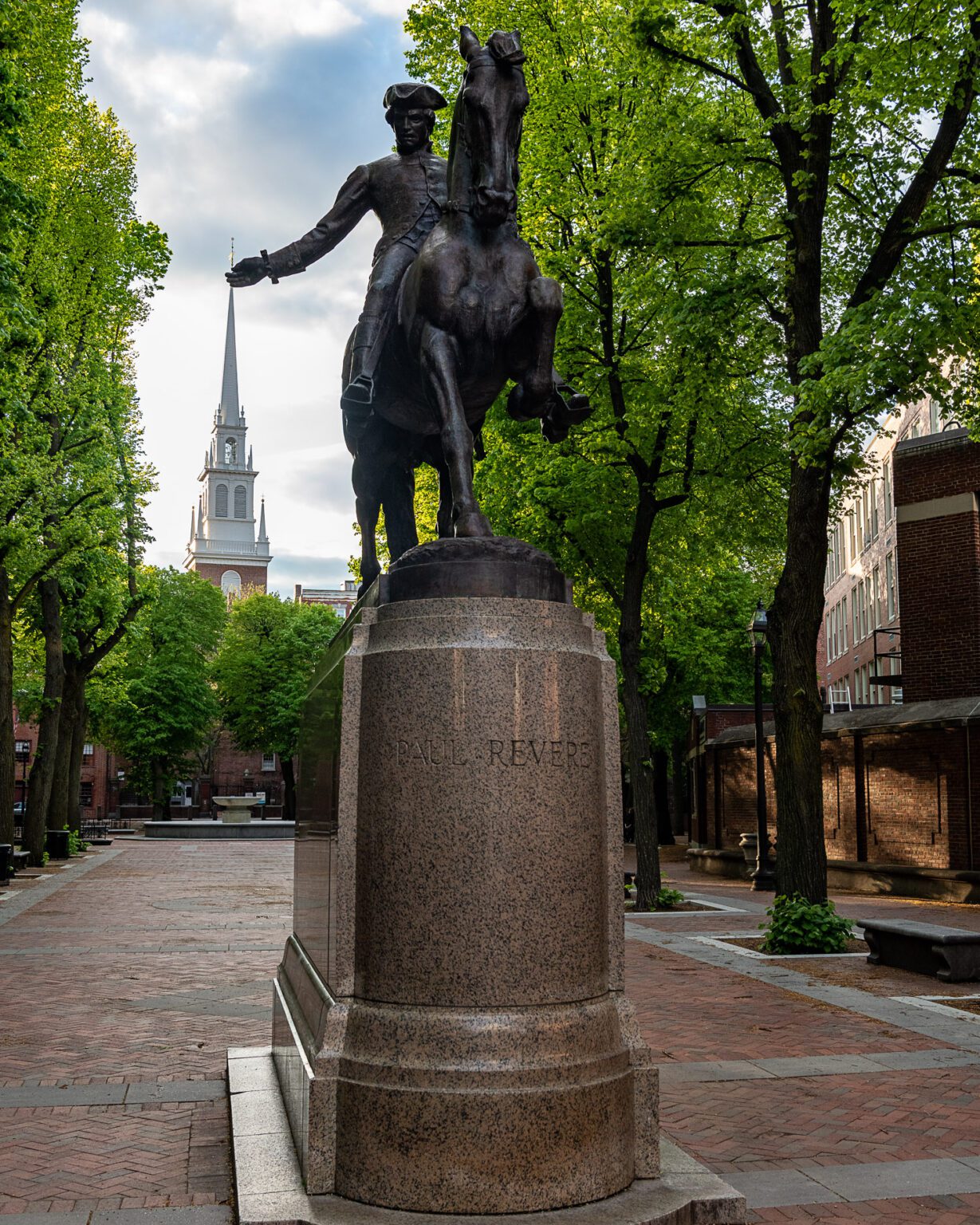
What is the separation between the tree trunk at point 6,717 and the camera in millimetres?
24172

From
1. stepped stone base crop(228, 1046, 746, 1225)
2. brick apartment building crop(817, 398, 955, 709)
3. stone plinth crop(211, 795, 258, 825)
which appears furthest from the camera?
stone plinth crop(211, 795, 258, 825)

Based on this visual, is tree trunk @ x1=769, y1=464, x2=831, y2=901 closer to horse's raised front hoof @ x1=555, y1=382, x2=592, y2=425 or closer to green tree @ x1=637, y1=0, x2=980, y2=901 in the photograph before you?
green tree @ x1=637, y1=0, x2=980, y2=901

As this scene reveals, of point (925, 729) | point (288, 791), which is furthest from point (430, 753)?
point (288, 791)

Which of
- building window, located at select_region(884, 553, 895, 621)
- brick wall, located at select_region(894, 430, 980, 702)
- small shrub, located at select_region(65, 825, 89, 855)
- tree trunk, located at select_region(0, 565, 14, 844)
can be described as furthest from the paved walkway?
building window, located at select_region(884, 553, 895, 621)

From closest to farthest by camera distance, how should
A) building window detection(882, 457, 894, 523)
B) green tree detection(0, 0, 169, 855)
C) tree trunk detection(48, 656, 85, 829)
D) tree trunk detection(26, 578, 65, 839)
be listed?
green tree detection(0, 0, 169, 855)
tree trunk detection(26, 578, 65, 839)
tree trunk detection(48, 656, 85, 829)
building window detection(882, 457, 894, 523)

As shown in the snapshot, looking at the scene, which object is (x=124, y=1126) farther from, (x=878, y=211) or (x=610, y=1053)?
(x=878, y=211)

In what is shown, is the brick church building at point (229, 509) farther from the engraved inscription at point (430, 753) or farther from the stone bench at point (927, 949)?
the engraved inscription at point (430, 753)

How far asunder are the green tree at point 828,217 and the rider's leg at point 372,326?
7413 millimetres

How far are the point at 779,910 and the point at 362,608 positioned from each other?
1075 cm

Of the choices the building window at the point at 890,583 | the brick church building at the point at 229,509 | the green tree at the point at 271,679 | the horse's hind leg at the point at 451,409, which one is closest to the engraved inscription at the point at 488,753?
the horse's hind leg at the point at 451,409

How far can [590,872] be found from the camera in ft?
18.1

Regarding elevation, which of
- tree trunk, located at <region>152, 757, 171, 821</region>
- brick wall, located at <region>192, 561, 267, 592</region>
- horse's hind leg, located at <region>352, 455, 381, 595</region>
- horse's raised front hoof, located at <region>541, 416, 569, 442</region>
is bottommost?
tree trunk, located at <region>152, 757, 171, 821</region>

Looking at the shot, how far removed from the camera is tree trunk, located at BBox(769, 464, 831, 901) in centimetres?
1521

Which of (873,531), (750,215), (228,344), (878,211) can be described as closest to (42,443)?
(750,215)
